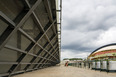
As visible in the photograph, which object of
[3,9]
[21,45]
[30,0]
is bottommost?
[21,45]

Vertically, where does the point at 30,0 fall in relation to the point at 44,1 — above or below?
below

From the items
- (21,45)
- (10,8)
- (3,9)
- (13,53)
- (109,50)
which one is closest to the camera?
(3,9)

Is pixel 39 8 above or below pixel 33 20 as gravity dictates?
above

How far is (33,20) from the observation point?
8.84 metres

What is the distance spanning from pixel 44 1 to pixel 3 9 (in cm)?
266

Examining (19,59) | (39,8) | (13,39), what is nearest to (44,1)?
(39,8)

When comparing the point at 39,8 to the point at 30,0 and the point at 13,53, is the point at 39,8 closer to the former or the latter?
the point at 30,0

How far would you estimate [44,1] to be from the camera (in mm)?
7562

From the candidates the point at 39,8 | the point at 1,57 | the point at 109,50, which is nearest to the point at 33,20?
the point at 39,8

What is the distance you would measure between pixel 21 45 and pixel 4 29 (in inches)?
146

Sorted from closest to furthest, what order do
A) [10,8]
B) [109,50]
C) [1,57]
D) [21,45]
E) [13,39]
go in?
[10,8]
[1,57]
[13,39]
[21,45]
[109,50]

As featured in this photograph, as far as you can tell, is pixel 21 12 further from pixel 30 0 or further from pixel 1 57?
pixel 1 57

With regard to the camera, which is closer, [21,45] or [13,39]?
[13,39]

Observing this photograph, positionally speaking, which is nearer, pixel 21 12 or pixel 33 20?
pixel 21 12
